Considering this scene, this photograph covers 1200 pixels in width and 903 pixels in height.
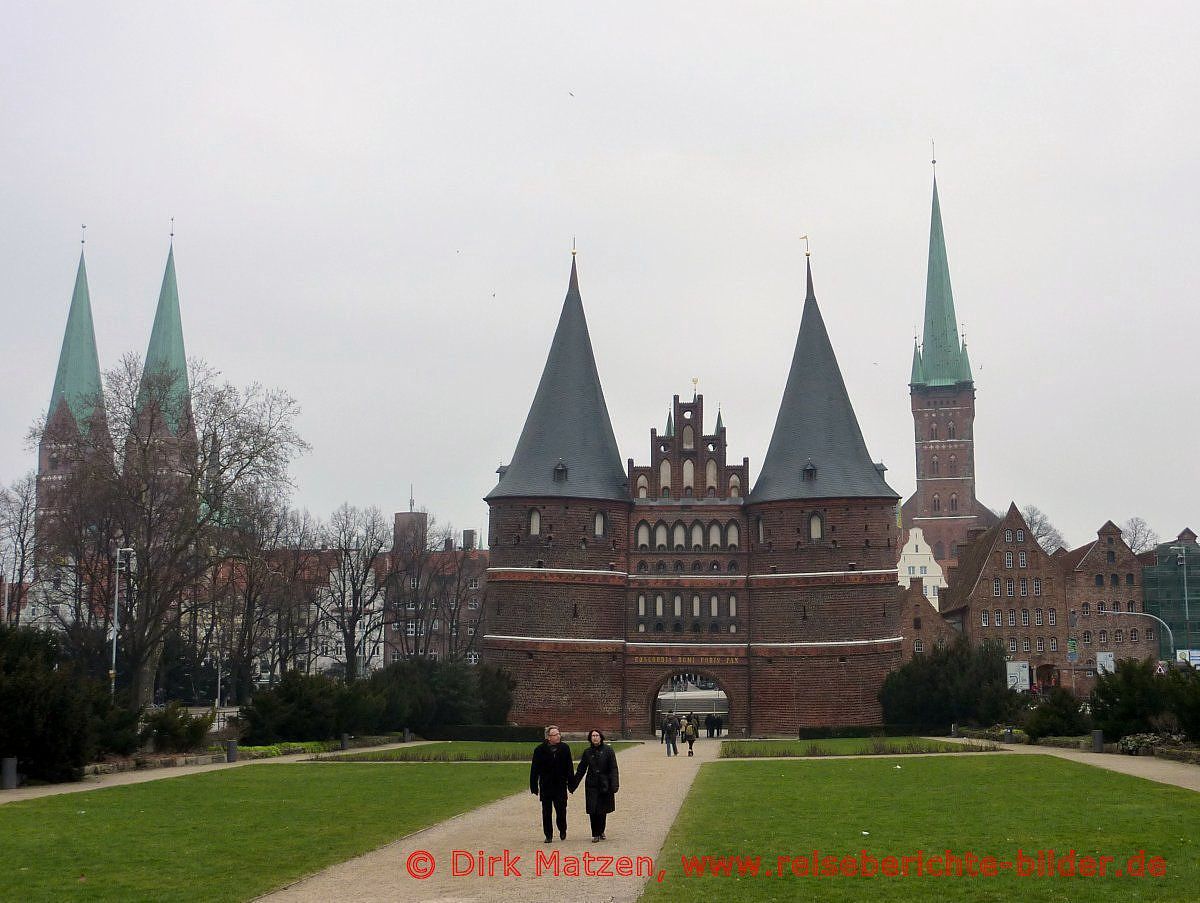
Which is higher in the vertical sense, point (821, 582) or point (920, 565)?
point (920, 565)

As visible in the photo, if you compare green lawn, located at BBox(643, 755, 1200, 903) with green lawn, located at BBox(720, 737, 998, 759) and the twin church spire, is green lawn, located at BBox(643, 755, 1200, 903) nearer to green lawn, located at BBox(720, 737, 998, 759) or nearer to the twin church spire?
green lawn, located at BBox(720, 737, 998, 759)

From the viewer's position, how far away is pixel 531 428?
56.7 meters

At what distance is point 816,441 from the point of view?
55688 millimetres

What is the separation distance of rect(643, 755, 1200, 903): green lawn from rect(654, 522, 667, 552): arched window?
29.3 m

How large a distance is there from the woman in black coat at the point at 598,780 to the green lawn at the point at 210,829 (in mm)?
2800

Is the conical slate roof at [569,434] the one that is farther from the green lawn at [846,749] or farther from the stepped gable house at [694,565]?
the green lawn at [846,749]

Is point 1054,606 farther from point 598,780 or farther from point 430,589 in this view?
point 598,780

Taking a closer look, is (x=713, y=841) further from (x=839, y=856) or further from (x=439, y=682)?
(x=439, y=682)

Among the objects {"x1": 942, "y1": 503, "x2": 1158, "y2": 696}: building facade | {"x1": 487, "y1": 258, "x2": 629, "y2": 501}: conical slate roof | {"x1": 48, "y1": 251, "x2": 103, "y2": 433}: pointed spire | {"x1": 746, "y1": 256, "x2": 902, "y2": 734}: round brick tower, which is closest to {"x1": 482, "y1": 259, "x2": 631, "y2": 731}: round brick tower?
{"x1": 487, "y1": 258, "x2": 629, "y2": 501}: conical slate roof

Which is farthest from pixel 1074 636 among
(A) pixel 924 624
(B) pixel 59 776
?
(B) pixel 59 776

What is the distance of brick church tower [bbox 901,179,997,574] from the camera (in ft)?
395

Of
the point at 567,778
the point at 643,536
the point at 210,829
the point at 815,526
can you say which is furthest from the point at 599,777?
the point at 643,536

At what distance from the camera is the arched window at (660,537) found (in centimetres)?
5672

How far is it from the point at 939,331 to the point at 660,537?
73.3m
